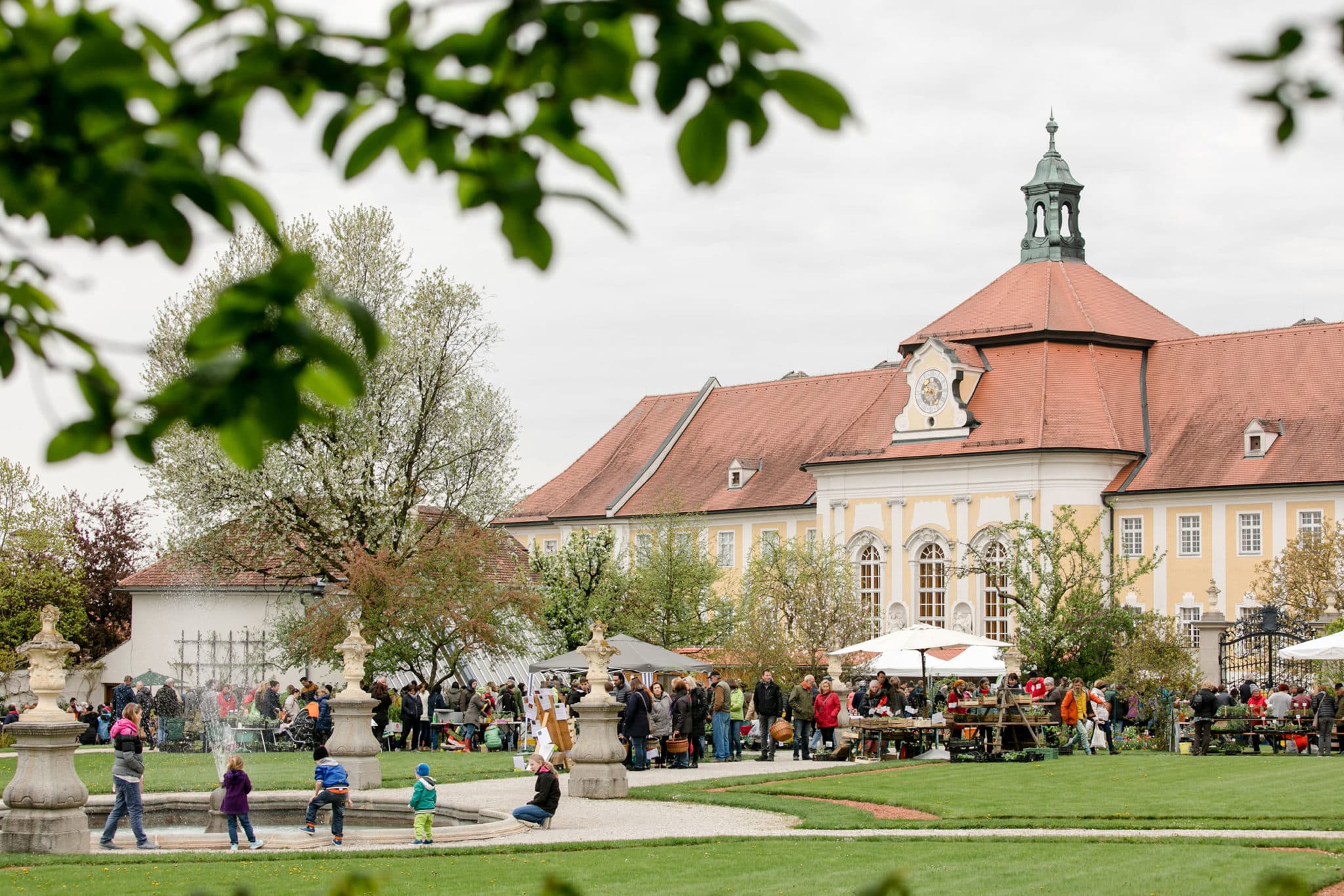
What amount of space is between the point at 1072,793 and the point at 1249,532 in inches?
1398

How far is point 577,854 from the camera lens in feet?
59.0

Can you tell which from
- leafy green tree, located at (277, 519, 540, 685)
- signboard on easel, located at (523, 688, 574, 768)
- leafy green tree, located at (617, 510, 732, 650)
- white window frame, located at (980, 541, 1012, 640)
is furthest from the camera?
white window frame, located at (980, 541, 1012, 640)

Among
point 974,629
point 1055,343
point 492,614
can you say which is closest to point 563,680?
point 492,614

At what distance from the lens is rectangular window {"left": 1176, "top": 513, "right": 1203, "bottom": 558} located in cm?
5819

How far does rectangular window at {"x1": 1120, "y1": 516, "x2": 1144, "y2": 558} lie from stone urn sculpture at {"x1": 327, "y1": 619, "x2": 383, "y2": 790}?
124 feet

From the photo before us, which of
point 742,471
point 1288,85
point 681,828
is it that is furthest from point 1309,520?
point 1288,85

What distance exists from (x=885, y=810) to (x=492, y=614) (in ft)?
70.7

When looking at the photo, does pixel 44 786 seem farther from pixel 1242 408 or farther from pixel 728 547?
pixel 728 547

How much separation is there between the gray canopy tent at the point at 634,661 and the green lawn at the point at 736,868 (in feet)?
53.4

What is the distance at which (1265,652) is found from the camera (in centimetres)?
4131

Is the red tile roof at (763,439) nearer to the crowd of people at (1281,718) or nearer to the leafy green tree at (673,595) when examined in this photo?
the leafy green tree at (673,595)

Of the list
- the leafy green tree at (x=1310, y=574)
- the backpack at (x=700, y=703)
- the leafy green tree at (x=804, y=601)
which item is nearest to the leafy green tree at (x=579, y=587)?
the leafy green tree at (x=804, y=601)

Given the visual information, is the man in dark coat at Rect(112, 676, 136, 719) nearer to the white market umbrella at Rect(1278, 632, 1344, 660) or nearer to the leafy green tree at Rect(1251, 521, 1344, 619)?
the white market umbrella at Rect(1278, 632, 1344, 660)

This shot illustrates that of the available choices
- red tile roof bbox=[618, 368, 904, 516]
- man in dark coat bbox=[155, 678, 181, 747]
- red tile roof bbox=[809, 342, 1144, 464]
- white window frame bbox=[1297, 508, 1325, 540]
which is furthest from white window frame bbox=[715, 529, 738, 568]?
man in dark coat bbox=[155, 678, 181, 747]
